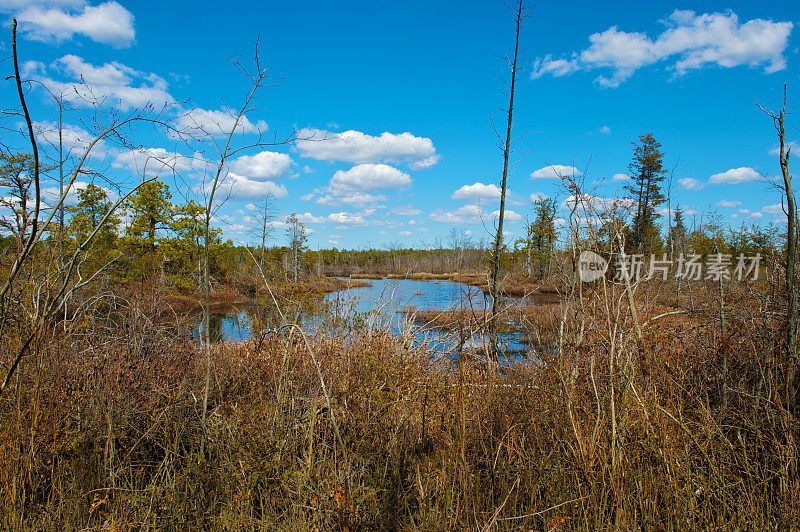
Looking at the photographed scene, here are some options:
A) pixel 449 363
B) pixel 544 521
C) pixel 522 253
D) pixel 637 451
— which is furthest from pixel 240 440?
pixel 522 253

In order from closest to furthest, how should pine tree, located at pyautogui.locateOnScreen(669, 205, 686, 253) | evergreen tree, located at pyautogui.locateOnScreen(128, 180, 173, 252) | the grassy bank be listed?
the grassy bank
pine tree, located at pyautogui.locateOnScreen(669, 205, 686, 253)
evergreen tree, located at pyautogui.locateOnScreen(128, 180, 173, 252)

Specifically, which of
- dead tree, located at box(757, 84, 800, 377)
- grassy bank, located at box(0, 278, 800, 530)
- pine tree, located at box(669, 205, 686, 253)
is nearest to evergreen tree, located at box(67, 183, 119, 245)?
grassy bank, located at box(0, 278, 800, 530)

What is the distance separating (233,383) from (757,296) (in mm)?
6512

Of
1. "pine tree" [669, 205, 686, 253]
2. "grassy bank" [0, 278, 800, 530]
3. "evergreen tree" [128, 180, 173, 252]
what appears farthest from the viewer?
"evergreen tree" [128, 180, 173, 252]

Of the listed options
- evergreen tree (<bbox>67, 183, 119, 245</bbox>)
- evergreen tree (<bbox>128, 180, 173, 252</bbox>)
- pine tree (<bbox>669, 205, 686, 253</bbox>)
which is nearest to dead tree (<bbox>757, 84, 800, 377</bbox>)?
evergreen tree (<bbox>67, 183, 119, 245</bbox>)

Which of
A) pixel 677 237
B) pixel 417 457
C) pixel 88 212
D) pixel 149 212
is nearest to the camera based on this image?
pixel 417 457

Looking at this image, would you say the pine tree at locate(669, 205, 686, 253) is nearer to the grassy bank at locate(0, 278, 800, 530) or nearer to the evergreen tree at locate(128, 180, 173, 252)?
the grassy bank at locate(0, 278, 800, 530)

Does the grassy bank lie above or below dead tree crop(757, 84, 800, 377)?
below

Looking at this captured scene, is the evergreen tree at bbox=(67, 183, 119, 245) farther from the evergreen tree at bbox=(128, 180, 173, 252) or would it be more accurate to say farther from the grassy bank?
the evergreen tree at bbox=(128, 180, 173, 252)

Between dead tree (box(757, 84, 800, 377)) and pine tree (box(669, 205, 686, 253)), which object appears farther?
pine tree (box(669, 205, 686, 253))

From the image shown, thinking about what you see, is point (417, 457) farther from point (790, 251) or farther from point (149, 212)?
point (149, 212)

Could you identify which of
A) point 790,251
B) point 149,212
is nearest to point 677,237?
point 790,251

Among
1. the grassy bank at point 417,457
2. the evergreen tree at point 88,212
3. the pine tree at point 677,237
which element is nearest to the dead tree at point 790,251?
the grassy bank at point 417,457

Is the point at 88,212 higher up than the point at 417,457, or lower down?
higher up
